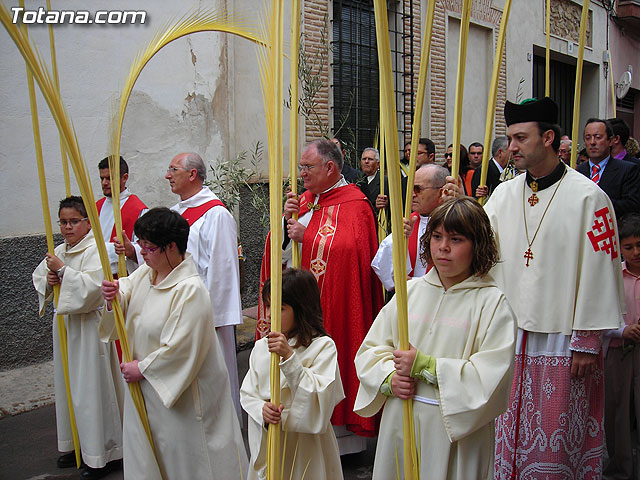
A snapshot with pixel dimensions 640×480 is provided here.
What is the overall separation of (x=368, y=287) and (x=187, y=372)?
5.21 ft

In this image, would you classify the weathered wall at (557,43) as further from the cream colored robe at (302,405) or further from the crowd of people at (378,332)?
the cream colored robe at (302,405)

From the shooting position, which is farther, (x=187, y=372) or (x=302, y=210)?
(x=302, y=210)

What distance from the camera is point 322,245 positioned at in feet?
14.5

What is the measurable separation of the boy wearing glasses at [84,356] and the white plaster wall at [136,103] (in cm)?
229

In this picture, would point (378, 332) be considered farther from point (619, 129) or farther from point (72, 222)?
point (619, 129)

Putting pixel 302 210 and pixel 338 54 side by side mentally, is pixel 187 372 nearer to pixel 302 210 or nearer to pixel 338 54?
pixel 302 210

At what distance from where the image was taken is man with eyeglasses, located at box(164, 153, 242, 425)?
470cm

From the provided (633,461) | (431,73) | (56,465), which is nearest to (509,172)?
(633,461)

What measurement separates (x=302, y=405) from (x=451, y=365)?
662 millimetres

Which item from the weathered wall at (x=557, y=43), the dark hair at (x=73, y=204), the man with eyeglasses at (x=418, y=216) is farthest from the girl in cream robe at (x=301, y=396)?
the weathered wall at (x=557, y=43)

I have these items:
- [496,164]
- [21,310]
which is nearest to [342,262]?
[21,310]

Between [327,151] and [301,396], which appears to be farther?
[327,151]

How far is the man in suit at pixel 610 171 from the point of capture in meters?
5.42

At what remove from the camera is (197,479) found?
3.34 meters
